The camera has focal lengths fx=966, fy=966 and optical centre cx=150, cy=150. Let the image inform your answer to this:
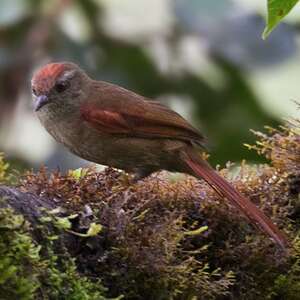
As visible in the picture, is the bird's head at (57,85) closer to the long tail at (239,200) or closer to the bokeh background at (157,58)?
the long tail at (239,200)

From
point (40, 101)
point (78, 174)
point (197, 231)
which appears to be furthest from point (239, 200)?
point (40, 101)

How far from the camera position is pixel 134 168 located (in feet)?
14.3

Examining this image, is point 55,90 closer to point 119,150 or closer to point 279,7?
point 119,150

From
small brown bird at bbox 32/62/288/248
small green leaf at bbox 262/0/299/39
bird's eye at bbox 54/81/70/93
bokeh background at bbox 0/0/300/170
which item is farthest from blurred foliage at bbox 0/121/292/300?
bokeh background at bbox 0/0/300/170

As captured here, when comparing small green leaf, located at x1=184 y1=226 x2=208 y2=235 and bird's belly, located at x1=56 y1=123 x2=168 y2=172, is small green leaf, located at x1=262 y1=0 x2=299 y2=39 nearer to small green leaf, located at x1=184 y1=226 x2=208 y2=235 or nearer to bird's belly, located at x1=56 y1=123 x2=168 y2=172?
small green leaf, located at x1=184 y1=226 x2=208 y2=235

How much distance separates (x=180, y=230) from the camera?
323 centimetres

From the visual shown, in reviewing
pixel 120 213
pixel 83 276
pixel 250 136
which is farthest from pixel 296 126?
pixel 250 136

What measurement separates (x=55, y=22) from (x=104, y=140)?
1.67m

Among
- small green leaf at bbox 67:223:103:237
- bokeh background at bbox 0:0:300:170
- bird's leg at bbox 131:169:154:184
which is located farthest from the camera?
bokeh background at bbox 0:0:300:170

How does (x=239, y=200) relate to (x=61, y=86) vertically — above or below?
below

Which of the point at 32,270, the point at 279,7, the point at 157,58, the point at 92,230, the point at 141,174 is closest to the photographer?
the point at 32,270

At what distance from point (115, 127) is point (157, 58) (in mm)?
1795

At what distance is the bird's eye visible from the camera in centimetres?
469

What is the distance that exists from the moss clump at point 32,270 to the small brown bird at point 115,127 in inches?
49.7
